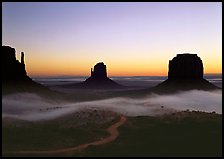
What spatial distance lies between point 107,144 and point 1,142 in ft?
95.9

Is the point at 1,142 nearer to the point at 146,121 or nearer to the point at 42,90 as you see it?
the point at 146,121

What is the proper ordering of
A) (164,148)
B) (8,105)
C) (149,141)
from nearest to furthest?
1. (164,148)
2. (149,141)
3. (8,105)

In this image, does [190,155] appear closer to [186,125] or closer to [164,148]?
[164,148]

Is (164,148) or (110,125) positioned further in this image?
(110,125)

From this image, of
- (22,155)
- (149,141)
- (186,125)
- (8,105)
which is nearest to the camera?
(22,155)

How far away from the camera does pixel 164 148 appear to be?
79438 mm

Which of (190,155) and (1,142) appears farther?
(1,142)

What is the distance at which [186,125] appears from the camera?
10569 centimetres

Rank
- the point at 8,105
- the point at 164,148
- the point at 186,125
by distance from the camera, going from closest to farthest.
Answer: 1. the point at 164,148
2. the point at 186,125
3. the point at 8,105

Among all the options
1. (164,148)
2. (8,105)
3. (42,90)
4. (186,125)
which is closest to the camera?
(164,148)

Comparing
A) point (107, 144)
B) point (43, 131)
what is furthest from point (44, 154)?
point (43, 131)

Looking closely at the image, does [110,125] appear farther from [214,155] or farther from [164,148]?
[214,155]

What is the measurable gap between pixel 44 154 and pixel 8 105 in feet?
309

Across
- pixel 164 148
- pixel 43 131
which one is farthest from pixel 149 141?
pixel 43 131
